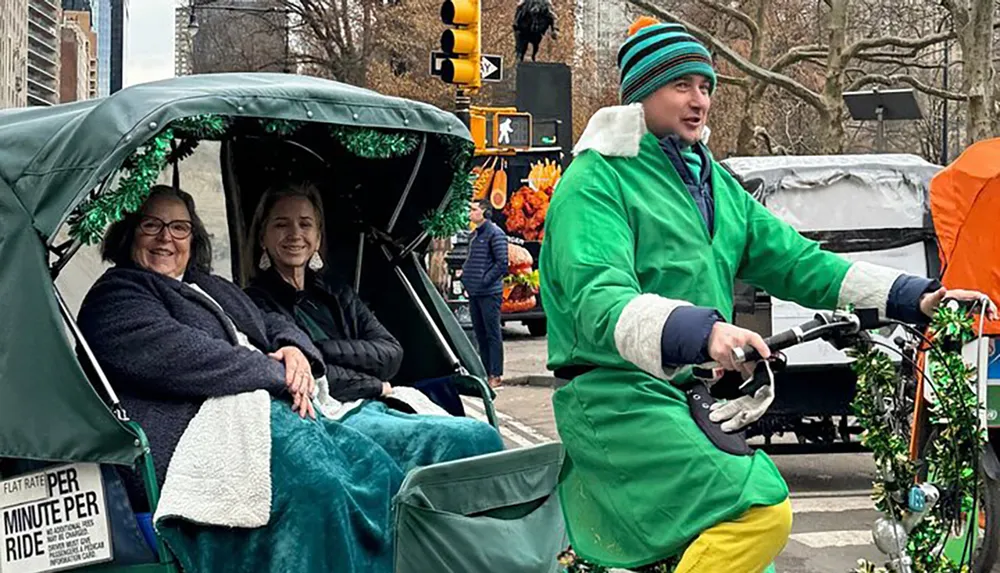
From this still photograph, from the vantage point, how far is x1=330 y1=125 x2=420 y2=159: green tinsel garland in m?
5.23

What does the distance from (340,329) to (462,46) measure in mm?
9851

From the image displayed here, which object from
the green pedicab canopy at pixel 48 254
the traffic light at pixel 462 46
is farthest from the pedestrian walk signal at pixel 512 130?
the green pedicab canopy at pixel 48 254

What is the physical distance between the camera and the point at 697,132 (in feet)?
11.7

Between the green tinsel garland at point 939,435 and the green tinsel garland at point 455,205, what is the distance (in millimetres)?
2809

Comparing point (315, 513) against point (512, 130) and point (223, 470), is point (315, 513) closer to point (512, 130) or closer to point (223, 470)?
point (223, 470)

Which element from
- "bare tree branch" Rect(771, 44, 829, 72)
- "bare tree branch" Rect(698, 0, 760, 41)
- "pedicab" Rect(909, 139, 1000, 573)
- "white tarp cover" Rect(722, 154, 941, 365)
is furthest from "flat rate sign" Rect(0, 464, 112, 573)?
"bare tree branch" Rect(771, 44, 829, 72)

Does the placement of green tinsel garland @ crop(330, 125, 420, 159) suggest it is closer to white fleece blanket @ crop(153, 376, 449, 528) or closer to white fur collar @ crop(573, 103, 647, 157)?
white fleece blanket @ crop(153, 376, 449, 528)

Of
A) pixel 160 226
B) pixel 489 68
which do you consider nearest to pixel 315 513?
pixel 160 226

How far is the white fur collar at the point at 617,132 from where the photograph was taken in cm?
344

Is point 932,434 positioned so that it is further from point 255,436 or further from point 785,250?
point 255,436

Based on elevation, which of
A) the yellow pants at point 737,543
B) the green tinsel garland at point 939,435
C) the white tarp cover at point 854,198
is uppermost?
the white tarp cover at point 854,198

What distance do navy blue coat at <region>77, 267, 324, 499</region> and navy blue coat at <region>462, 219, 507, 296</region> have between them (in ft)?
32.7

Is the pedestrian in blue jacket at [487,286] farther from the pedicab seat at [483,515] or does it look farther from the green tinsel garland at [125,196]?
the green tinsel garland at [125,196]

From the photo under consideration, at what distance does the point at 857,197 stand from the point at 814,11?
97.0ft
